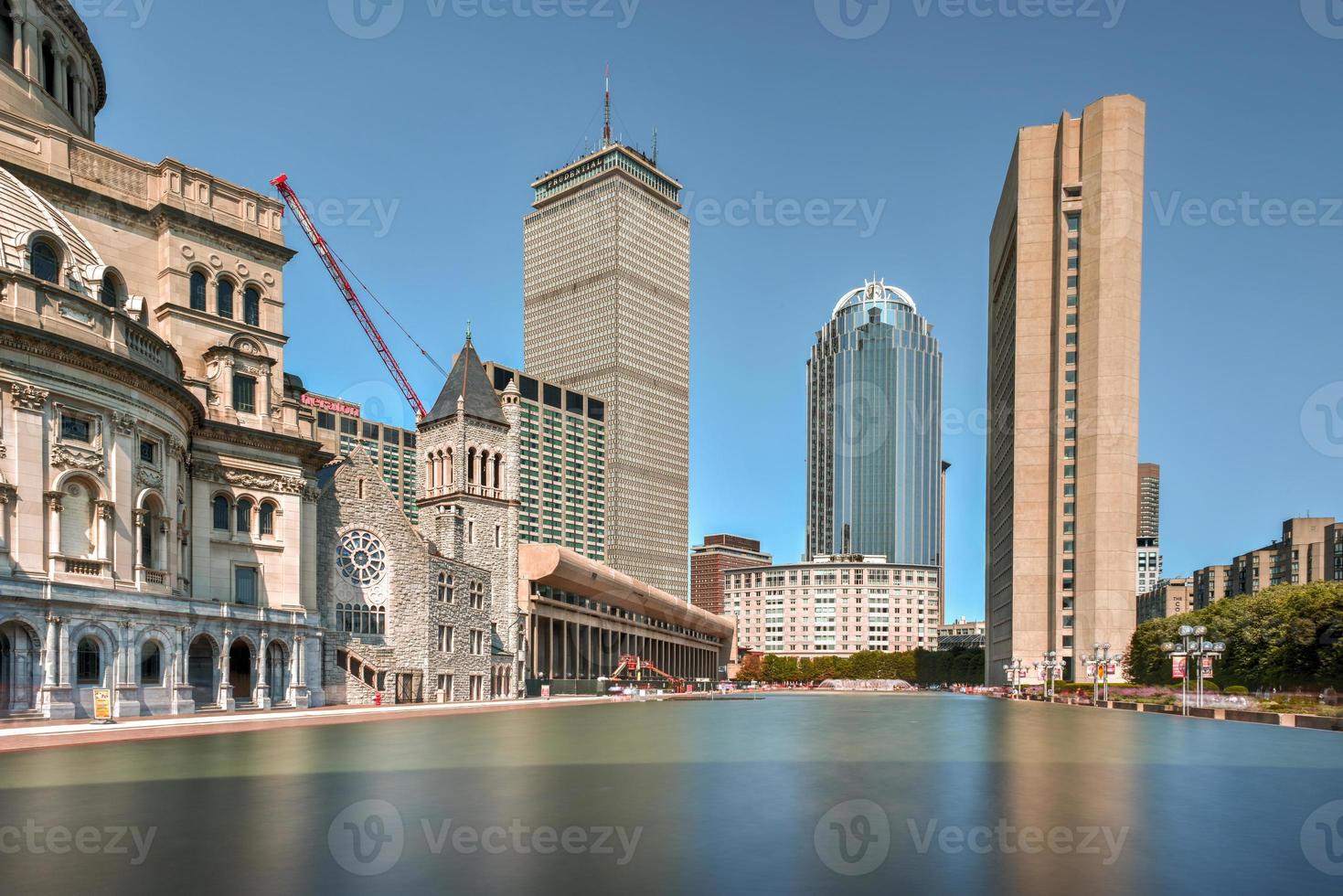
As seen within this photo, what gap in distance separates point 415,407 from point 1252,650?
12737 centimetres

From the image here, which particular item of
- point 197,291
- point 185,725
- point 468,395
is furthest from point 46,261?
point 468,395

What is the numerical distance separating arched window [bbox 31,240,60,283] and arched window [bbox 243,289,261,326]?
14.8 metres

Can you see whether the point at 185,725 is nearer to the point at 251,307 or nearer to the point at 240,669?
the point at 240,669

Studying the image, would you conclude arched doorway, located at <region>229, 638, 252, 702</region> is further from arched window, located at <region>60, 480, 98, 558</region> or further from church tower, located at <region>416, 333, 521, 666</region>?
church tower, located at <region>416, 333, 521, 666</region>

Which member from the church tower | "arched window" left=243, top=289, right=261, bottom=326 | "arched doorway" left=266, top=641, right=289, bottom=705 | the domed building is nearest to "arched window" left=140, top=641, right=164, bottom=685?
the domed building

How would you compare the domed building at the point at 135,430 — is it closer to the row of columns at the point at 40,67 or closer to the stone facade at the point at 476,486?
the row of columns at the point at 40,67

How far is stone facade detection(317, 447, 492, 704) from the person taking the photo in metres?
67.8

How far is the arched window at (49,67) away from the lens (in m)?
69.3

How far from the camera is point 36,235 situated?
1886 inches

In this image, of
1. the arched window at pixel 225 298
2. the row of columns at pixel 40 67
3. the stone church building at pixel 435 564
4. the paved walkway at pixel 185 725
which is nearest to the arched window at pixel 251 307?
the arched window at pixel 225 298

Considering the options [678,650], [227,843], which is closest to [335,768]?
[227,843]

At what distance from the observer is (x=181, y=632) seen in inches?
1977

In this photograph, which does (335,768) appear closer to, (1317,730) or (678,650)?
(1317,730)

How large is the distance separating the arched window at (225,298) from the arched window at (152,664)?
2336cm
